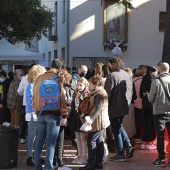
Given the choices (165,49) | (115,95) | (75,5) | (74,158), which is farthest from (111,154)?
(75,5)

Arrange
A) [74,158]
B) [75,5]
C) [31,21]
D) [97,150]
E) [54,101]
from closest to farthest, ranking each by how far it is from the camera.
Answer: [54,101] < [97,150] < [74,158] < [31,21] < [75,5]

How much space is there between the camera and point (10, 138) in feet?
28.3

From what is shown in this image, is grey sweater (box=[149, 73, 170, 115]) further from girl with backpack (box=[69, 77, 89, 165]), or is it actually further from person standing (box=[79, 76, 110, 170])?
girl with backpack (box=[69, 77, 89, 165])

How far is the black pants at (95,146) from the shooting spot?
8.38 m

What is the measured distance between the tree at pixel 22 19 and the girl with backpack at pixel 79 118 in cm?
1220

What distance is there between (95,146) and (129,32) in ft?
52.5

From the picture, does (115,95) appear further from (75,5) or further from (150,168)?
(75,5)

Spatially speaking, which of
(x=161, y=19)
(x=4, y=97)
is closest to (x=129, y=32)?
(x=161, y=19)

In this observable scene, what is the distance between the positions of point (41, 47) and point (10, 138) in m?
25.4

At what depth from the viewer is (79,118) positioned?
890 centimetres

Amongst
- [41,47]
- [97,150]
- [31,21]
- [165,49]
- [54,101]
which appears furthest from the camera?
[41,47]

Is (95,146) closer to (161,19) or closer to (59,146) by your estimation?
(59,146)

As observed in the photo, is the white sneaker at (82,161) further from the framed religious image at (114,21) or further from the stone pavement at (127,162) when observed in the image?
the framed religious image at (114,21)

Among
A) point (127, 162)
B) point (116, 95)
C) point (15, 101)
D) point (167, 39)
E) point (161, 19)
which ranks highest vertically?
point (161, 19)
